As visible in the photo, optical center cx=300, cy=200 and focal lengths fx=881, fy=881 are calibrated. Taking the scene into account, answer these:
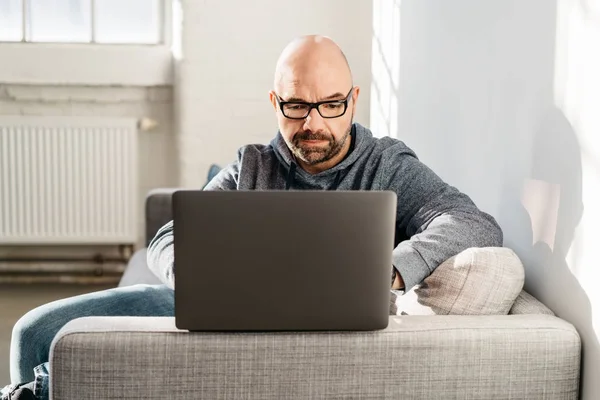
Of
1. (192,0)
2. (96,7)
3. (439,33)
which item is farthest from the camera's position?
Answer: (96,7)

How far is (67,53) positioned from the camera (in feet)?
14.0

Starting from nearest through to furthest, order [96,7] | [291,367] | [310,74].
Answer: [291,367], [310,74], [96,7]

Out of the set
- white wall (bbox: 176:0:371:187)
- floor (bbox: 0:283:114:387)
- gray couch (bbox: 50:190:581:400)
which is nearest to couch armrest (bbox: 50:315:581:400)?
gray couch (bbox: 50:190:581:400)

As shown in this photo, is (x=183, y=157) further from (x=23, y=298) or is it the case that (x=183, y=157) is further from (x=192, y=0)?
(x=23, y=298)

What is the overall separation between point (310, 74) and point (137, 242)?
2.66 meters

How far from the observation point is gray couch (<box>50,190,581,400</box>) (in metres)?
1.42

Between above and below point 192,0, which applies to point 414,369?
below

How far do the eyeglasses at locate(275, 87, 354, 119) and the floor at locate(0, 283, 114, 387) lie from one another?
2.13 metres

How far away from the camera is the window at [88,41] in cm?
427

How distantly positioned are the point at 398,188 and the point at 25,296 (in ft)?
9.17

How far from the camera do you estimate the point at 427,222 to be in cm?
189

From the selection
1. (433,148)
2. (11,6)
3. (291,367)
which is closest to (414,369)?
(291,367)

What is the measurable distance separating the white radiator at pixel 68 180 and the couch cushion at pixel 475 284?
283 centimetres

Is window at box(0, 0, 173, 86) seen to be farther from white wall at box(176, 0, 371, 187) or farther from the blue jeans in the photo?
the blue jeans
